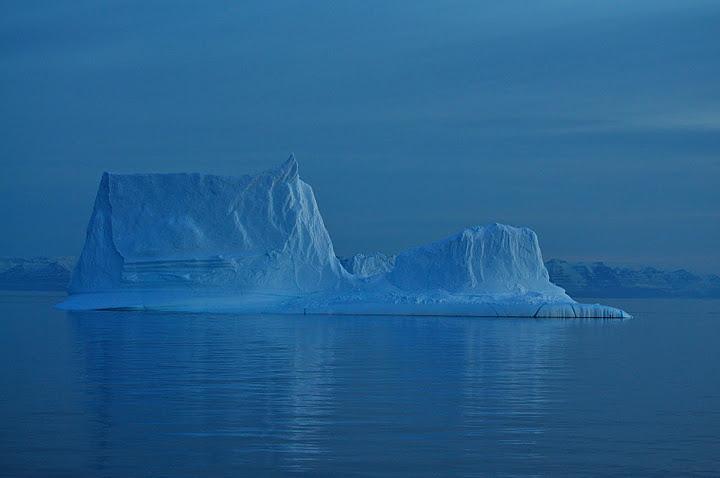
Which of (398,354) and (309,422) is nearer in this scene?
(309,422)

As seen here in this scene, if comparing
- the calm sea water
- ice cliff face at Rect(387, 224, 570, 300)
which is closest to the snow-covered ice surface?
ice cliff face at Rect(387, 224, 570, 300)

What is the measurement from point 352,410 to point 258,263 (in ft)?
85.8

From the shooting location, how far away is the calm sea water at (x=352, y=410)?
26.2ft

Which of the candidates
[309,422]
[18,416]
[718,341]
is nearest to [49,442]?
[18,416]

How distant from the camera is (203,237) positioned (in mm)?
36469

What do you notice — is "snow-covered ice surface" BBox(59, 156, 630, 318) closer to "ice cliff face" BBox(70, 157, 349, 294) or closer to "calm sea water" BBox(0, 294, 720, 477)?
"ice cliff face" BBox(70, 157, 349, 294)

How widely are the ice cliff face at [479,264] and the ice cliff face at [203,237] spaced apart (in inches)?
110

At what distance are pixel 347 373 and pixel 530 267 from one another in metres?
23.4

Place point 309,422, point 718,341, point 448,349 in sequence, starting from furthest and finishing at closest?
point 718,341
point 448,349
point 309,422

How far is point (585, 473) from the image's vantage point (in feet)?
25.1

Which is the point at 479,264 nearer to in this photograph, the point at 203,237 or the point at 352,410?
the point at 203,237

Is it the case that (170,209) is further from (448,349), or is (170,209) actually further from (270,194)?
(448,349)

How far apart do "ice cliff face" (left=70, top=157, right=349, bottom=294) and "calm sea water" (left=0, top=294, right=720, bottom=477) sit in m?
14.9

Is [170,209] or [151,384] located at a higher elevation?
[170,209]
